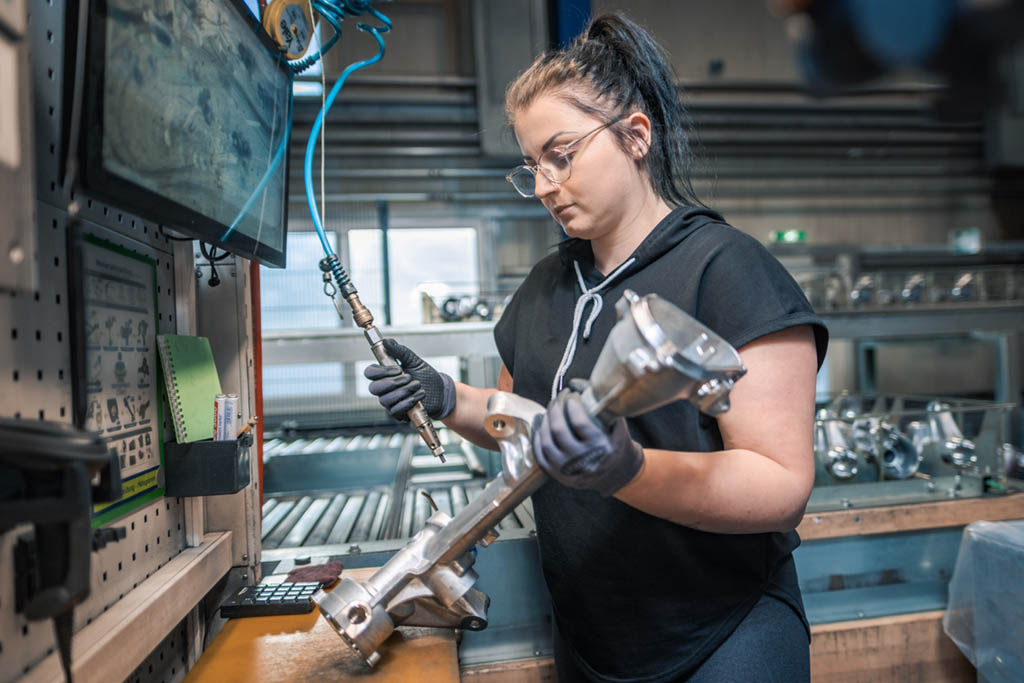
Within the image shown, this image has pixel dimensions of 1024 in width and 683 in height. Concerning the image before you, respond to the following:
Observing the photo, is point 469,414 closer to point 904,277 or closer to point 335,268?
point 335,268

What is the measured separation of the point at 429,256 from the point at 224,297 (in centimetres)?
328

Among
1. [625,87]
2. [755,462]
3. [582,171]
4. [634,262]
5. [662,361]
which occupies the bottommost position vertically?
[755,462]

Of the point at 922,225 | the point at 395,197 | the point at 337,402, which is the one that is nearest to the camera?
the point at 395,197

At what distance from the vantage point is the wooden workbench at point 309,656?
27.1 inches

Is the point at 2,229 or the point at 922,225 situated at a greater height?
the point at 922,225

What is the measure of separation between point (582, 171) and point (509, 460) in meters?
0.37

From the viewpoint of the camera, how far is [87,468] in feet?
1.19

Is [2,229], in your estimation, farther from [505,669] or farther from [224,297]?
[505,669]

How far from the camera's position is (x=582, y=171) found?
29.0 inches

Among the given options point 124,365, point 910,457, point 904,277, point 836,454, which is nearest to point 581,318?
point 124,365

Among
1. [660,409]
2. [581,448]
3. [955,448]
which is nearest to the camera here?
[581,448]

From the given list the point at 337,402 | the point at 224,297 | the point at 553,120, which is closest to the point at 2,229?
the point at 553,120

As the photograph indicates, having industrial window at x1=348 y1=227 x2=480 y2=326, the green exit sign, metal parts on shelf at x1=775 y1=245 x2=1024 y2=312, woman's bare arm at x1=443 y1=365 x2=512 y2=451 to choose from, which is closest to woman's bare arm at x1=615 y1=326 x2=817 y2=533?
woman's bare arm at x1=443 y1=365 x2=512 y2=451

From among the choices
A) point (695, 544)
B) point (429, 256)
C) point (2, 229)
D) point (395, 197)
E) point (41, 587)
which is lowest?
point (695, 544)
